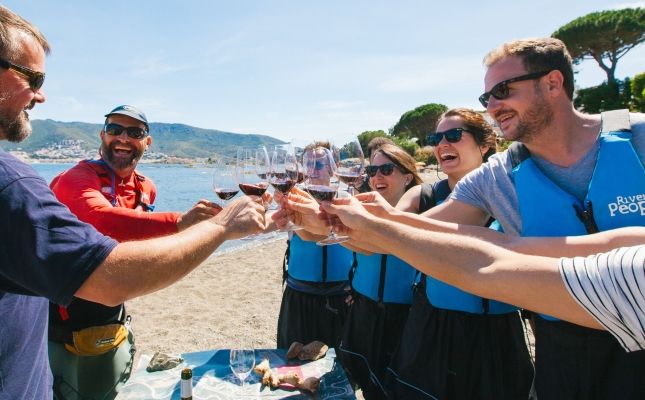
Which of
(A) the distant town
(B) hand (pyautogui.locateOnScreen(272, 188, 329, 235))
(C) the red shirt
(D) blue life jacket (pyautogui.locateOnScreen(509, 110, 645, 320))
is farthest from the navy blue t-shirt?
(A) the distant town

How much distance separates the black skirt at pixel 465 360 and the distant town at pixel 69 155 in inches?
4816

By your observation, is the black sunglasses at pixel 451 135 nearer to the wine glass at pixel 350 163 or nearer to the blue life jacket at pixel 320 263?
the wine glass at pixel 350 163

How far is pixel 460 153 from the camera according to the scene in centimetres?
387

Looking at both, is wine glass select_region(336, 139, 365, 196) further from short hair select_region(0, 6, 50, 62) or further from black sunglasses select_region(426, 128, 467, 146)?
short hair select_region(0, 6, 50, 62)

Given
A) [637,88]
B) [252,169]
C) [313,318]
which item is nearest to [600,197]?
[252,169]

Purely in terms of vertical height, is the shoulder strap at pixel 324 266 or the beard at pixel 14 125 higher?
the beard at pixel 14 125

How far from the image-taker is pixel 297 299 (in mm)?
4570

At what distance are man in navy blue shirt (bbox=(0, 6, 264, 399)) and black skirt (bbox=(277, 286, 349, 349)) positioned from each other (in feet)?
8.81

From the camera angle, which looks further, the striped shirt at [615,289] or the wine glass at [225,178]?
the wine glass at [225,178]

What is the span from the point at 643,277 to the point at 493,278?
50 centimetres

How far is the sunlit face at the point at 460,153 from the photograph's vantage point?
384 cm

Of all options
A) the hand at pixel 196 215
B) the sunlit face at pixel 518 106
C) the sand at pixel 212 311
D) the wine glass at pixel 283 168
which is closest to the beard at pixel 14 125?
the wine glass at pixel 283 168

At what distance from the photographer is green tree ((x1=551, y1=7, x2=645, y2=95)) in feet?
142

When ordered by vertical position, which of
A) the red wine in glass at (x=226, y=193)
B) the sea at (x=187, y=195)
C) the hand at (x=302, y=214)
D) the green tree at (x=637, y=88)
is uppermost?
the green tree at (x=637, y=88)
